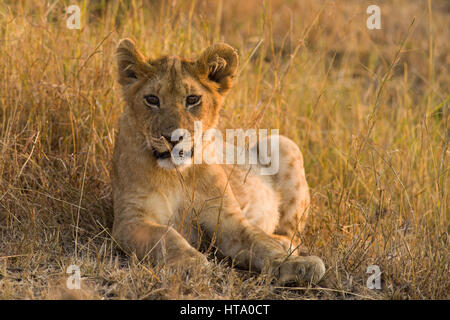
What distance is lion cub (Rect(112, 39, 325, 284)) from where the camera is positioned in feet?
11.2

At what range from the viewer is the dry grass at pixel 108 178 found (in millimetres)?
3102

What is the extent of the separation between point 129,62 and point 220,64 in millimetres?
528

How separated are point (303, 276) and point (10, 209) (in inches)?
72.7

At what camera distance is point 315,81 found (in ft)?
21.2

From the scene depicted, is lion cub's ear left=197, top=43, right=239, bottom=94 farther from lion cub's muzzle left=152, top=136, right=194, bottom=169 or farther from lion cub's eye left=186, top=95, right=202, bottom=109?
lion cub's muzzle left=152, top=136, right=194, bottom=169

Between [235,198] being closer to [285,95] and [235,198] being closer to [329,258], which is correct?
[329,258]

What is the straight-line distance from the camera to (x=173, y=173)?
3633 mm

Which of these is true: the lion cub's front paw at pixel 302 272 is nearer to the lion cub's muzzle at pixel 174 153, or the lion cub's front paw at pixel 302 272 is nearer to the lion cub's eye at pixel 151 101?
the lion cub's muzzle at pixel 174 153

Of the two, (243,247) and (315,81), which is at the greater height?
(315,81)

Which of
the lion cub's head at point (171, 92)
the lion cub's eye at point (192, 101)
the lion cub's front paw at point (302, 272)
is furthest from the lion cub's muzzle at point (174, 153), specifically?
the lion cub's front paw at point (302, 272)

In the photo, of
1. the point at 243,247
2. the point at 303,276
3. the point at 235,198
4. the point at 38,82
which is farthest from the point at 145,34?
the point at 303,276

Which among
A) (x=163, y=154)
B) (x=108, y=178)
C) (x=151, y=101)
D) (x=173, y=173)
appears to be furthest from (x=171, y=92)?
(x=108, y=178)

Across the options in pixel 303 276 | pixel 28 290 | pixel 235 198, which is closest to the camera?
pixel 28 290

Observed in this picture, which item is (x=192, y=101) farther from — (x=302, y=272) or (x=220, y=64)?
(x=302, y=272)
